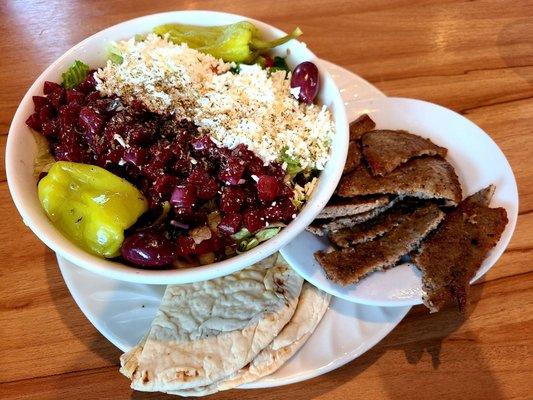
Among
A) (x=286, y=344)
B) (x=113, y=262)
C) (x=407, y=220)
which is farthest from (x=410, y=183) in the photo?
(x=113, y=262)

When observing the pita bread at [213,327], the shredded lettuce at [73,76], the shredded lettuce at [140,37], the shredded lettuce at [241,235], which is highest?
the shredded lettuce at [140,37]

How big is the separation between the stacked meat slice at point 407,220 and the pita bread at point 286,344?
145mm

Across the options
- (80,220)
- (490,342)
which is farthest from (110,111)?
(490,342)

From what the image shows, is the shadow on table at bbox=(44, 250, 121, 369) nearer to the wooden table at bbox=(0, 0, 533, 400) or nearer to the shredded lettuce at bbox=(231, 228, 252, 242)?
the wooden table at bbox=(0, 0, 533, 400)

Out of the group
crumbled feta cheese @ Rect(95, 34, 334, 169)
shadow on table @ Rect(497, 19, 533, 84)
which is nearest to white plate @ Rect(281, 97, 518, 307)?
crumbled feta cheese @ Rect(95, 34, 334, 169)

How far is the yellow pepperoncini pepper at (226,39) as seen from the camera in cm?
221

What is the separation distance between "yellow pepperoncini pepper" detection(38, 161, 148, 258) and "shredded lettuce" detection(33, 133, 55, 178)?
0.15 meters

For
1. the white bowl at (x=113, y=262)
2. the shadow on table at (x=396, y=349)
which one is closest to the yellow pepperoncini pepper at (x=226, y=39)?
the white bowl at (x=113, y=262)

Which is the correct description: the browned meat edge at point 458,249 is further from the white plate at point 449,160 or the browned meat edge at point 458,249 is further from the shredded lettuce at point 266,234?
the shredded lettuce at point 266,234

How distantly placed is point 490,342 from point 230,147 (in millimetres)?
1352

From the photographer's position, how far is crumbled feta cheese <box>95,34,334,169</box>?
1.93m

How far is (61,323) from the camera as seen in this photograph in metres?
2.13

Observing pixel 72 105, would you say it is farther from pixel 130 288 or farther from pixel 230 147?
pixel 130 288

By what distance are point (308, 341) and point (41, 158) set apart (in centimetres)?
131
